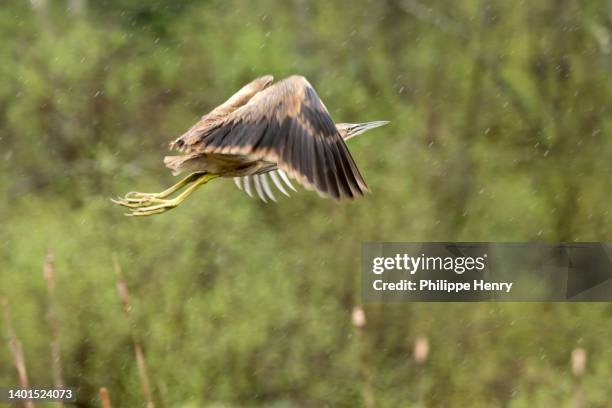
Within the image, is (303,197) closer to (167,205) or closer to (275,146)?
(167,205)

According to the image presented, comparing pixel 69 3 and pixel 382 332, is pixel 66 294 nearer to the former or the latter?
pixel 382 332

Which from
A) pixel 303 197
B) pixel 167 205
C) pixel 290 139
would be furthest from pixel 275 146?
pixel 303 197

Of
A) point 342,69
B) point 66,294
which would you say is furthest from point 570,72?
point 66,294

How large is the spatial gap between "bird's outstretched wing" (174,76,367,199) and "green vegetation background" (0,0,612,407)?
→ 10.5 feet

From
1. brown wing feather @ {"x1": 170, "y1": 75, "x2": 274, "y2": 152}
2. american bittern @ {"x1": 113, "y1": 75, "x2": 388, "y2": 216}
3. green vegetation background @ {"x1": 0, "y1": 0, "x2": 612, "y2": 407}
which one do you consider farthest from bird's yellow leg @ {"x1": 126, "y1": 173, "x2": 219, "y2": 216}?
green vegetation background @ {"x1": 0, "y1": 0, "x2": 612, "y2": 407}

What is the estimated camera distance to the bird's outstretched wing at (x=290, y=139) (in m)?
4.59

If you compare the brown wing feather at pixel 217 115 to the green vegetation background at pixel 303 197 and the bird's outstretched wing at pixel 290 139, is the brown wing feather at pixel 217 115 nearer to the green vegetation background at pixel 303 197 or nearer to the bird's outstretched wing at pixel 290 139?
the bird's outstretched wing at pixel 290 139

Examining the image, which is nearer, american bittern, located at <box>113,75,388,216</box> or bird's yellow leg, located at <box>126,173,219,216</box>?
american bittern, located at <box>113,75,388,216</box>

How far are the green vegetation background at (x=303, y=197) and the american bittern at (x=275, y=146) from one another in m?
3.13

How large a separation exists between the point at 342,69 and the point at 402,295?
252cm

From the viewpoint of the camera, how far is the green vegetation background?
844 cm

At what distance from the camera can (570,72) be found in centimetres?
989

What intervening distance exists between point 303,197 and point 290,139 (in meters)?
4.21

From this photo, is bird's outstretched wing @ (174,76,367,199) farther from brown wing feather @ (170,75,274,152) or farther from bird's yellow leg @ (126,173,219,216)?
bird's yellow leg @ (126,173,219,216)
